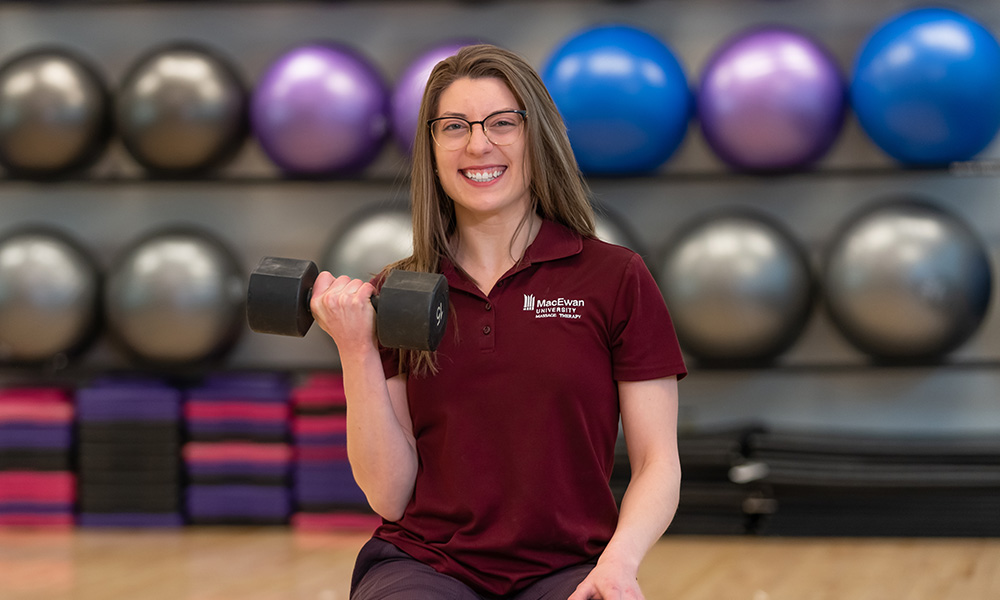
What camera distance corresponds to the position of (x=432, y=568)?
1556 millimetres

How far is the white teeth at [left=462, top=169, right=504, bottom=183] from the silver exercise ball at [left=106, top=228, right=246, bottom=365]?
2309 millimetres

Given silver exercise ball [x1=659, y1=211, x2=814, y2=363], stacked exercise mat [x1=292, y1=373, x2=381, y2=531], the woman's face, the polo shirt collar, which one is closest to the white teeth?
the woman's face

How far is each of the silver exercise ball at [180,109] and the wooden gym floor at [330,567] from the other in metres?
1.40

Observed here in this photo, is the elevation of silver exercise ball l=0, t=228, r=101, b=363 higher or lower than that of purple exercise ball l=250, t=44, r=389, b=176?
lower

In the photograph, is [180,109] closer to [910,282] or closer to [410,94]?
[410,94]

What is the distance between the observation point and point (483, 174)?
1649mm

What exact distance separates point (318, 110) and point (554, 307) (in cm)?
233

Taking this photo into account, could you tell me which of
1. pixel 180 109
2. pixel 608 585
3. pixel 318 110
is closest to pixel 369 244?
pixel 318 110

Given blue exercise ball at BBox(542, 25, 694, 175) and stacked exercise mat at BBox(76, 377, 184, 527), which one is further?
stacked exercise mat at BBox(76, 377, 184, 527)

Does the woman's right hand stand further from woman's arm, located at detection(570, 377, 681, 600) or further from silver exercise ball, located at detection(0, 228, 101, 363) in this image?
silver exercise ball, located at detection(0, 228, 101, 363)

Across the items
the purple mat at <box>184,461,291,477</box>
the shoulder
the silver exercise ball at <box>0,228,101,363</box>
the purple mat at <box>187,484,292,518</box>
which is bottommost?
the purple mat at <box>187,484,292,518</box>

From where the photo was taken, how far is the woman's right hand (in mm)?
1561

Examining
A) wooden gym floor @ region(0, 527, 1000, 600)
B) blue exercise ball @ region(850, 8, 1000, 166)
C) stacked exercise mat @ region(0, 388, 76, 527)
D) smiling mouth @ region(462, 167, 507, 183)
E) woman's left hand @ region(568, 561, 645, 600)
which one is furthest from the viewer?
stacked exercise mat @ region(0, 388, 76, 527)

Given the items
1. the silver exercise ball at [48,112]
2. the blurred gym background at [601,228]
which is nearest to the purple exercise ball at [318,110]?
the blurred gym background at [601,228]
